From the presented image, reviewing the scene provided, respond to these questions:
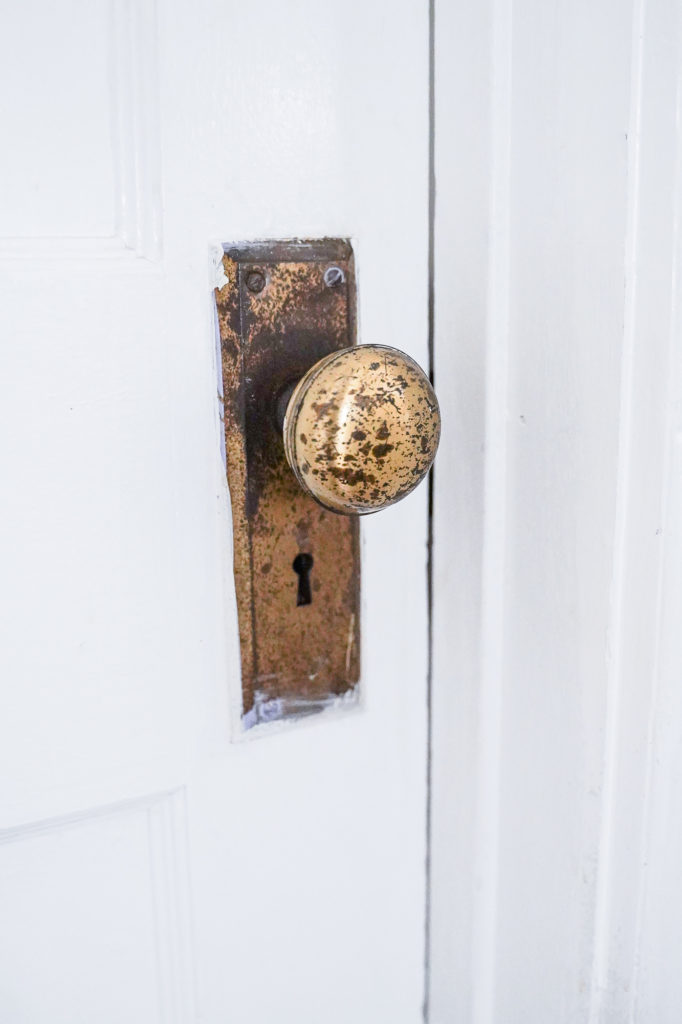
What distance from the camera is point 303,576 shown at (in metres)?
0.43

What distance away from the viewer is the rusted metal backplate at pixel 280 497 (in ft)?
1.28

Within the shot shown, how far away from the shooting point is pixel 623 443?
38cm

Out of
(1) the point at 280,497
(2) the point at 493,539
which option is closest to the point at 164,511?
(1) the point at 280,497

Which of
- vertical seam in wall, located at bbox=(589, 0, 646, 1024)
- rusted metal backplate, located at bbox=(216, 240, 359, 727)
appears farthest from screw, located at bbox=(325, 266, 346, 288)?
vertical seam in wall, located at bbox=(589, 0, 646, 1024)

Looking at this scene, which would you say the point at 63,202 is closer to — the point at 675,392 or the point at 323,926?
the point at 675,392

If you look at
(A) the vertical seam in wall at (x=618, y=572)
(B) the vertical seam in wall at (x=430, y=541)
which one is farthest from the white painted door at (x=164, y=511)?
(A) the vertical seam in wall at (x=618, y=572)

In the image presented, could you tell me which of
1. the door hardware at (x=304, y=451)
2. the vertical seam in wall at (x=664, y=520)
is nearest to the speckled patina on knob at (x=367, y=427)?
the door hardware at (x=304, y=451)

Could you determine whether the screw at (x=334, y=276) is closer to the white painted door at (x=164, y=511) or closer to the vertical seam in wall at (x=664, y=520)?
the white painted door at (x=164, y=511)

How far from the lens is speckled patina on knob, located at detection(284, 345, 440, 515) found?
0.34 meters

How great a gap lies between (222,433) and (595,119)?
0.22 meters

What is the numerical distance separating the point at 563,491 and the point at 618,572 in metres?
0.05

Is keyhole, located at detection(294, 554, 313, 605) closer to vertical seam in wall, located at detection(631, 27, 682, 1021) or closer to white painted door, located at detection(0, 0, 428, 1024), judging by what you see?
white painted door, located at detection(0, 0, 428, 1024)

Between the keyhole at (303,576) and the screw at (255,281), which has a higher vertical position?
the screw at (255,281)

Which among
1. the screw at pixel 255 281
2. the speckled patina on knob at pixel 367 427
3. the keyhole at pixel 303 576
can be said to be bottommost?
the keyhole at pixel 303 576
